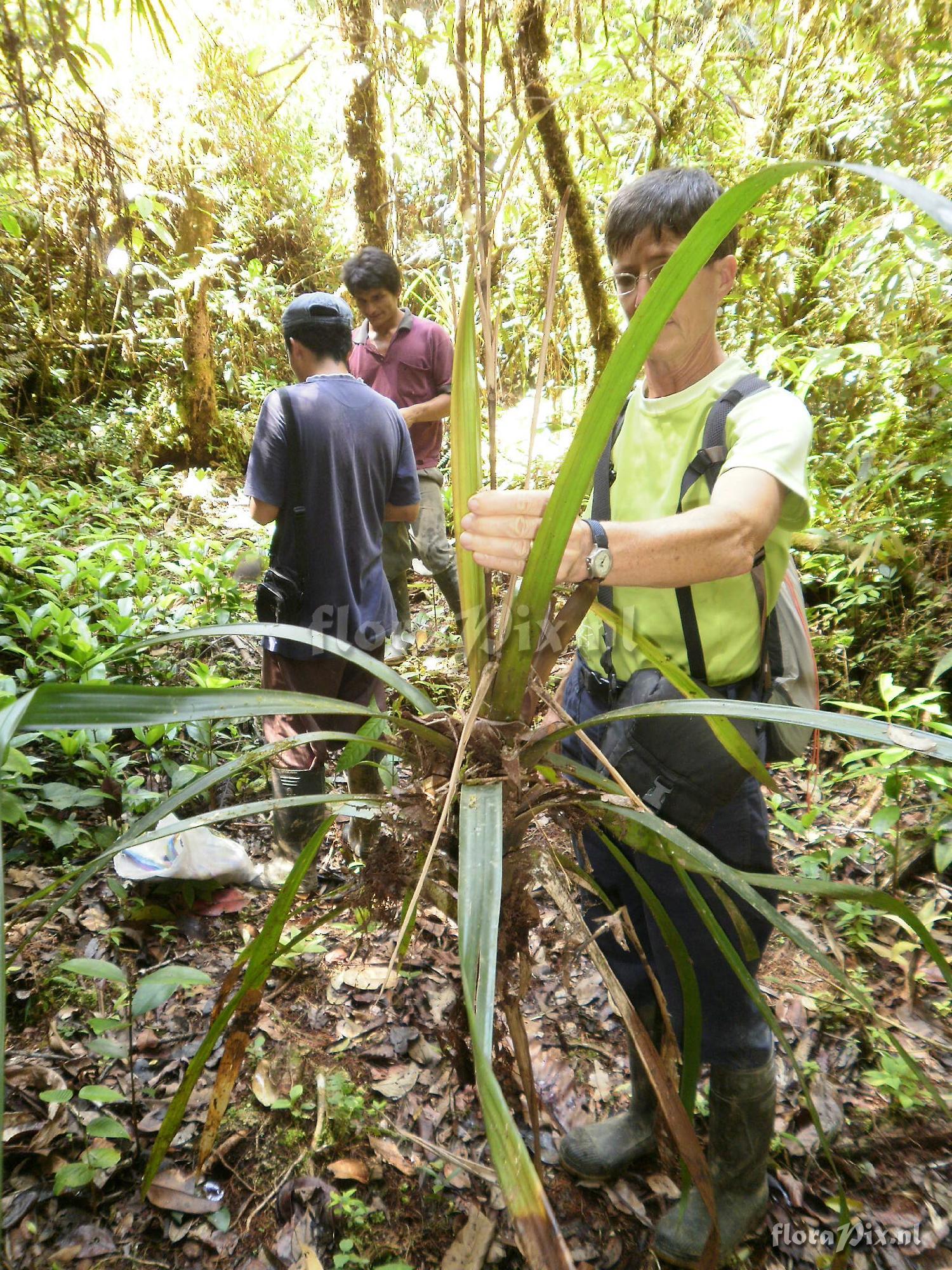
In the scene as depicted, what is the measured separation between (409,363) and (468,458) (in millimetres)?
2523

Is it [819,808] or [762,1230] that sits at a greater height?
[819,808]

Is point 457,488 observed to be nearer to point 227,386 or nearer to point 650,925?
point 650,925

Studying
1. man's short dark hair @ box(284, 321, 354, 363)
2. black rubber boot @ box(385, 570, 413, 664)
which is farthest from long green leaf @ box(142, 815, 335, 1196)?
black rubber boot @ box(385, 570, 413, 664)

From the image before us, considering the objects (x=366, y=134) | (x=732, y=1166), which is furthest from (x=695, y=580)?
(x=366, y=134)

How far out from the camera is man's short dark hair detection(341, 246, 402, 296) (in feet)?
9.75

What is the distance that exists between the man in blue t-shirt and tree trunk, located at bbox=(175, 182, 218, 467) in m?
3.90

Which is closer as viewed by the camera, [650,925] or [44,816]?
[650,925]

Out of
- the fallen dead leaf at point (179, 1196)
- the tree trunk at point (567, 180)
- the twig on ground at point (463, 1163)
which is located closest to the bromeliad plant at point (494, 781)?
the twig on ground at point (463, 1163)

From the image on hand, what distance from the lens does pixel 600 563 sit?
2.85ft

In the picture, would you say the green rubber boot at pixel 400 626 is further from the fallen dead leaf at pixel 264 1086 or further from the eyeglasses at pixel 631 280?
the eyeglasses at pixel 631 280

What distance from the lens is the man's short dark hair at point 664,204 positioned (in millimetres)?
1129

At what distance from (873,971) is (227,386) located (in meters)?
5.95

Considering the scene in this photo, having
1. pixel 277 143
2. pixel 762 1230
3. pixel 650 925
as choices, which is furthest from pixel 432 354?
pixel 277 143

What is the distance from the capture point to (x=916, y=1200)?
1.48 m
